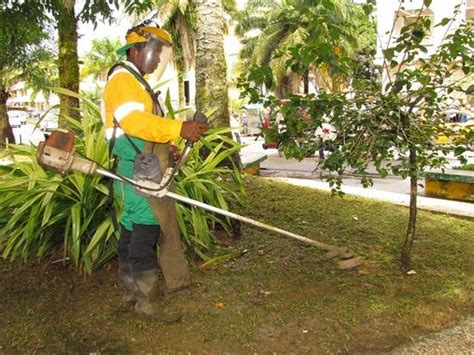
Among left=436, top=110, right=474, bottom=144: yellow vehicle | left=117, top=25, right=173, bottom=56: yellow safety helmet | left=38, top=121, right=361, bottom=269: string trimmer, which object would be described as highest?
left=117, top=25, right=173, bottom=56: yellow safety helmet

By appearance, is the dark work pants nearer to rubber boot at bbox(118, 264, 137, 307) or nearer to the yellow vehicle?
rubber boot at bbox(118, 264, 137, 307)

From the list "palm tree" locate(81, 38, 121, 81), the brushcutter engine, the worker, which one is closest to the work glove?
the worker

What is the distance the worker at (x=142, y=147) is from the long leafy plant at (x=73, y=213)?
1.37ft

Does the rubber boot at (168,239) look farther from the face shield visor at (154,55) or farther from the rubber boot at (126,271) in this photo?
the face shield visor at (154,55)

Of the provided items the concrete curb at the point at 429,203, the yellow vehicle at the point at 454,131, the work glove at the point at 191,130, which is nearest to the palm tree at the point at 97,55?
the concrete curb at the point at 429,203

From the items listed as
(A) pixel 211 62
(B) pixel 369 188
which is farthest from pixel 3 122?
(A) pixel 211 62

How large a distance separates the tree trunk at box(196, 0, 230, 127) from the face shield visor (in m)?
2.34

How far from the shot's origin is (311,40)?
3.20m

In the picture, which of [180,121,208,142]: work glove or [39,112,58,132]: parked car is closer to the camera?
[180,121,208,142]: work glove

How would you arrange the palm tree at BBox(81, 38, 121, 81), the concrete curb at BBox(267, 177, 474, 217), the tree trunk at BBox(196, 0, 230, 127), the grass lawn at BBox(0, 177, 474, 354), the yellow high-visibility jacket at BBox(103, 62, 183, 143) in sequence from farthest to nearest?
the palm tree at BBox(81, 38, 121, 81)
the concrete curb at BBox(267, 177, 474, 217)
the tree trunk at BBox(196, 0, 230, 127)
the grass lawn at BBox(0, 177, 474, 354)
the yellow high-visibility jacket at BBox(103, 62, 183, 143)

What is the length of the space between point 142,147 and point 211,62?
2.71 metres

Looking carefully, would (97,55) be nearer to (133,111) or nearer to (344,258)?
(344,258)

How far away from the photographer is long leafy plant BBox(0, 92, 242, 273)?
342 cm

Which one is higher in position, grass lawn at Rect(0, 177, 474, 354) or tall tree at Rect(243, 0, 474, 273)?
tall tree at Rect(243, 0, 474, 273)
